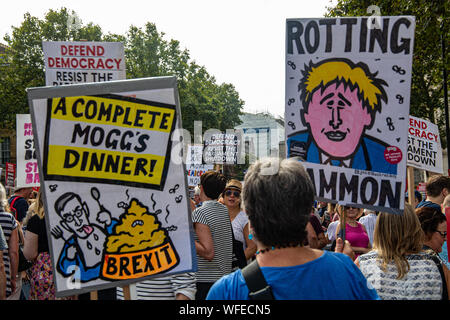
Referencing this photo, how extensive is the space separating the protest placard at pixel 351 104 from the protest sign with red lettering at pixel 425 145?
14.2ft

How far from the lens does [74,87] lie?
2.87m

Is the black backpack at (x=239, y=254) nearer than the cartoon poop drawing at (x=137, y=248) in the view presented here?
No

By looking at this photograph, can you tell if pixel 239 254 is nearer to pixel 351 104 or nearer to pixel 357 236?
pixel 357 236

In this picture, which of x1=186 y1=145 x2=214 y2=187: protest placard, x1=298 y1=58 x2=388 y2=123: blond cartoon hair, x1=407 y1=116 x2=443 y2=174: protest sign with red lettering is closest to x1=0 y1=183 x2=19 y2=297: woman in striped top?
x1=298 y1=58 x2=388 y2=123: blond cartoon hair

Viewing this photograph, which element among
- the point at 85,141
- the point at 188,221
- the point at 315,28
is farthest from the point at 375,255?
the point at 85,141

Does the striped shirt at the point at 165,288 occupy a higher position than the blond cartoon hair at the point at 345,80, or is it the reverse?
the blond cartoon hair at the point at 345,80

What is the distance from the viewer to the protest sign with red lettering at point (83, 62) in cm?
643

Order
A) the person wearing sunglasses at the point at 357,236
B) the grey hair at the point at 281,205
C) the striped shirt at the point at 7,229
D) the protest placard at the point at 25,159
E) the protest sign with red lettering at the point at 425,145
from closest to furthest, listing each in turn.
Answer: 1. the grey hair at the point at 281,205
2. the striped shirt at the point at 7,229
3. the person wearing sunglasses at the point at 357,236
4. the protest placard at the point at 25,159
5. the protest sign with red lettering at the point at 425,145

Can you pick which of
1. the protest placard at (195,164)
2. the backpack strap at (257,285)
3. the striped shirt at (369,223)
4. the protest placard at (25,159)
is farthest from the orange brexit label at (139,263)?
the protest placard at (195,164)

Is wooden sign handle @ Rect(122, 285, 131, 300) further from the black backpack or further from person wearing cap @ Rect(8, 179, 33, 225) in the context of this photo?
person wearing cap @ Rect(8, 179, 33, 225)

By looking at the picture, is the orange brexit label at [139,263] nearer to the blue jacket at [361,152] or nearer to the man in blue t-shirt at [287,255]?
the man in blue t-shirt at [287,255]

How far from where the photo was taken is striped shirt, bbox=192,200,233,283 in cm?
424

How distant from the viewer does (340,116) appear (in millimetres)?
3600

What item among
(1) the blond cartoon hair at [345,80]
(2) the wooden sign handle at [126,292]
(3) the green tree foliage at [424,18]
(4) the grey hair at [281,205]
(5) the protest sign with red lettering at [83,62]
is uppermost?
(3) the green tree foliage at [424,18]
